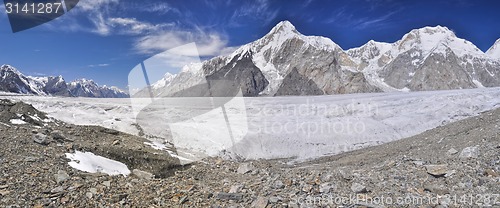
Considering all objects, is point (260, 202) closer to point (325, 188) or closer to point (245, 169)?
point (325, 188)

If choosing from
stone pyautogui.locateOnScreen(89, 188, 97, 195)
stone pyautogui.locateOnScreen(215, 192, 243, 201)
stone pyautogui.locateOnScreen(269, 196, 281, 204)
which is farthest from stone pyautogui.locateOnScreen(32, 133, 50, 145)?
stone pyautogui.locateOnScreen(269, 196, 281, 204)

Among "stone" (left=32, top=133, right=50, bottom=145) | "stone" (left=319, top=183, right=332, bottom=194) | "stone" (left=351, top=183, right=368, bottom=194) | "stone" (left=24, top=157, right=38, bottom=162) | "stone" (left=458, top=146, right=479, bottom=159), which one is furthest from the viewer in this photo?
"stone" (left=32, top=133, right=50, bottom=145)

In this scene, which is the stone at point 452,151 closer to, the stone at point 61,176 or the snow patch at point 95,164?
the snow patch at point 95,164

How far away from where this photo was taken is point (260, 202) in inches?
331

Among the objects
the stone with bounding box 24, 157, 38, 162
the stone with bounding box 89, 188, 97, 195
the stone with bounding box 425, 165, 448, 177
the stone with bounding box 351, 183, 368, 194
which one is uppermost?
the stone with bounding box 24, 157, 38, 162

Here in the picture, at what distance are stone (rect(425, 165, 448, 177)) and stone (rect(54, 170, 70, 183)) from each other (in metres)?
10.0

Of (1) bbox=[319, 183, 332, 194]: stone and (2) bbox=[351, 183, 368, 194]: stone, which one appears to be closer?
(2) bbox=[351, 183, 368, 194]: stone

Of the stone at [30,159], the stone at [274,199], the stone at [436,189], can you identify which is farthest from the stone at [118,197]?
the stone at [436,189]

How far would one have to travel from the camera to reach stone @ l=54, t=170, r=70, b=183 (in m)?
8.91

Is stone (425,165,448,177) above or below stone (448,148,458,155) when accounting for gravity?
above

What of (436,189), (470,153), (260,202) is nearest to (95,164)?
(260,202)

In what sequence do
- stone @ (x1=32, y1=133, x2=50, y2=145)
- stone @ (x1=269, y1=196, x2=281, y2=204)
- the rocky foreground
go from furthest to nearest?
stone @ (x1=32, y1=133, x2=50, y2=145), stone @ (x1=269, y1=196, x2=281, y2=204), the rocky foreground

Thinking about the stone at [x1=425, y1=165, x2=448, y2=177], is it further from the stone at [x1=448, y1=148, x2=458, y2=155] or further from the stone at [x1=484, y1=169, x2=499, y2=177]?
the stone at [x1=448, y1=148, x2=458, y2=155]

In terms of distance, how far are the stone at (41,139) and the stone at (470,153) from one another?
13.8 m
